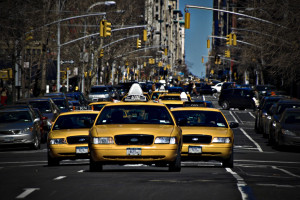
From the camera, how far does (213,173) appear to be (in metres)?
16.4

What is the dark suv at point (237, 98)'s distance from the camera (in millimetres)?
58844

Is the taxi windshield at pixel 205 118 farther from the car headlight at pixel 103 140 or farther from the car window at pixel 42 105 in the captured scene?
the car window at pixel 42 105

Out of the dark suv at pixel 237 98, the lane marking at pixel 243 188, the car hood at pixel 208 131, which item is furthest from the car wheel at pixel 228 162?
the dark suv at pixel 237 98

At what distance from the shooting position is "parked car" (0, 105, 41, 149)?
27.0 metres

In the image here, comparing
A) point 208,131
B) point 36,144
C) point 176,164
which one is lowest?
point 36,144

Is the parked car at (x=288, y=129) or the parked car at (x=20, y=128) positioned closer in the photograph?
the parked car at (x=288, y=129)

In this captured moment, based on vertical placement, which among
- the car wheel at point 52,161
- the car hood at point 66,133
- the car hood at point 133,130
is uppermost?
the car hood at point 133,130

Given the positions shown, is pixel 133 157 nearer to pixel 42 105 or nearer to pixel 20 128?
pixel 20 128

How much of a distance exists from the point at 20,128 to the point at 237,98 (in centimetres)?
3433

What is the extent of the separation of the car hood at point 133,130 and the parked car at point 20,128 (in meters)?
11.9

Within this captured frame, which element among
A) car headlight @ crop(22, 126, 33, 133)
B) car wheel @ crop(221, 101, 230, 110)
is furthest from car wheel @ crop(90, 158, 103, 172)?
car wheel @ crop(221, 101, 230, 110)

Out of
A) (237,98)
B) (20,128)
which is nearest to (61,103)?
(20,128)

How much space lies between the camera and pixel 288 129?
26.4 m

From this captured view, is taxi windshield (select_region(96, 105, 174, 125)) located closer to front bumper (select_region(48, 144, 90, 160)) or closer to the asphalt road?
the asphalt road
